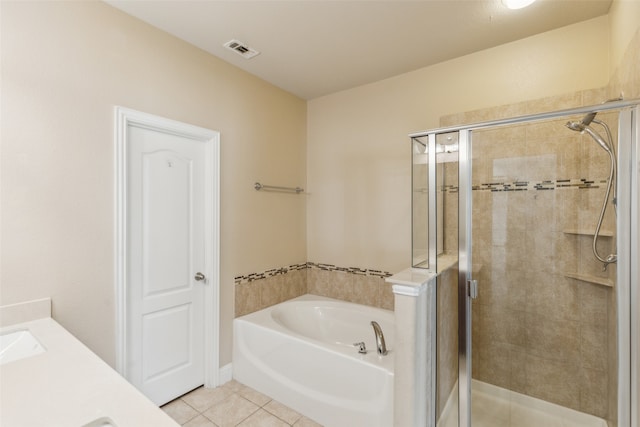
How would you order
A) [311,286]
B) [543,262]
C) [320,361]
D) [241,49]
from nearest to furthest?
[543,262] → [320,361] → [241,49] → [311,286]

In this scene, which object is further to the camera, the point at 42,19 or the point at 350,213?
the point at 350,213

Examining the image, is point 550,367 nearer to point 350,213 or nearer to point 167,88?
point 350,213

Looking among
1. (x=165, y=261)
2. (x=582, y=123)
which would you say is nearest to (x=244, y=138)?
(x=165, y=261)

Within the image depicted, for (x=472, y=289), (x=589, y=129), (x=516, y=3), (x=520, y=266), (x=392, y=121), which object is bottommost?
(x=472, y=289)

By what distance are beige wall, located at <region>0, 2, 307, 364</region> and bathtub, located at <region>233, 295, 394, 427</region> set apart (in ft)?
1.08

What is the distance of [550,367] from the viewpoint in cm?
193

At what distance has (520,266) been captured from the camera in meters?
1.99

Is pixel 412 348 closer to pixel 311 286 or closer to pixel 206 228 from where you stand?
pixel 206 228

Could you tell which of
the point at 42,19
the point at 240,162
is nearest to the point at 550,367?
the point at 240,162

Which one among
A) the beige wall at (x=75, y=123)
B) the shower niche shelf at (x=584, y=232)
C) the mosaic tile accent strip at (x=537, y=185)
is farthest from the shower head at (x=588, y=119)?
the beige wall at (x=75, y=123)

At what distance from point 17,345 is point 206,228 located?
1251 mm

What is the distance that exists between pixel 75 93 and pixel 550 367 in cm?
332

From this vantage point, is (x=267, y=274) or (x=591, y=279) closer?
(x=591, y=279)

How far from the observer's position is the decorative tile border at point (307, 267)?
274 centimetres
